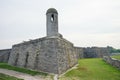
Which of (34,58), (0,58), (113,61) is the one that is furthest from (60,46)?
(0,58)

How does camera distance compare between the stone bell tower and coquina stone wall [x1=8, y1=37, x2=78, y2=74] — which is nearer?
coquina stone wall [x1=8, y1=37, x2=78, y2=74]

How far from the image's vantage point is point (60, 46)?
2130cm

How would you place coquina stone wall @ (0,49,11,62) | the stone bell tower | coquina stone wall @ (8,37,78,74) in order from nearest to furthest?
coquina stone wall @ (8,37,78,74)
the stone bell tower
coquina stone wall @ (0,49,11,62)

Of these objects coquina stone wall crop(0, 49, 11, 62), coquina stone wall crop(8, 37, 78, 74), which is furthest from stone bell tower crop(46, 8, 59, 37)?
coquina stone wall crop(0, 49, 11, 62)

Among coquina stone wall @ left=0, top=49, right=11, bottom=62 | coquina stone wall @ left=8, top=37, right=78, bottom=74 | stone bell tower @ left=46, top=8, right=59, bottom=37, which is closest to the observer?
coquina stone wall @ left=8, top=37, right=78, bottom=74

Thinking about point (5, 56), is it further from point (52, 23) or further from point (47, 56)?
point (47, 56)

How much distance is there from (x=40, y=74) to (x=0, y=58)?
23265 mm

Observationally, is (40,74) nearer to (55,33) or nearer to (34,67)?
(34,67)

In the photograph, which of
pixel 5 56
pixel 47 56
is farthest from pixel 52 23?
pixel 5 56

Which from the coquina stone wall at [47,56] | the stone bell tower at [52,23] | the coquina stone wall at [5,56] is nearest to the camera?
the coquina stone wall at [47,56]

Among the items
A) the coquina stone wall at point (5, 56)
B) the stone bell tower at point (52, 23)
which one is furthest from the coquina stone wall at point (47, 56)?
the coquina stone wall at point (5, 56)

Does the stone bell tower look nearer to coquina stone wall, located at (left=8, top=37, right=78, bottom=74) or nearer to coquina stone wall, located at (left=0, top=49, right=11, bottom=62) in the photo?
coquina stone wall, located at (left=8, top=37, right=78, bottom=74)

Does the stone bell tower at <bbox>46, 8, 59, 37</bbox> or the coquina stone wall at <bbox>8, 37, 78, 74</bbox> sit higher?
the stone bell tower at <bbox>46, 8, 59, 37</bbox>

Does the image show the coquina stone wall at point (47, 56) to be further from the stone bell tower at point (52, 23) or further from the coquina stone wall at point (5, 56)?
the coquina stone wall at point (5, 56)
